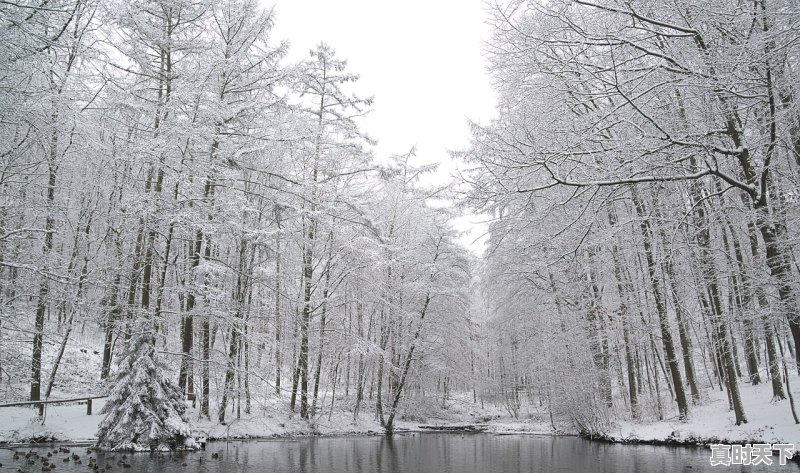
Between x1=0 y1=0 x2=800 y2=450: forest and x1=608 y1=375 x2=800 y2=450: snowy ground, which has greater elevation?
x1=0 y1=0 x2=800 y2=450: forest

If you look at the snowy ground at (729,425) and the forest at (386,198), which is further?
the snowy ground at (729,425)

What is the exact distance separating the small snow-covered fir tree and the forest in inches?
3.8

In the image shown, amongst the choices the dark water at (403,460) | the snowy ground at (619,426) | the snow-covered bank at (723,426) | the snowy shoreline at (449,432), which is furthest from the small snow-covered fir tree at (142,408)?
the snow-covered bank at (723,426)

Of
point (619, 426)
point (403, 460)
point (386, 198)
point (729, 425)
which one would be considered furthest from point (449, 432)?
point (729, 425)

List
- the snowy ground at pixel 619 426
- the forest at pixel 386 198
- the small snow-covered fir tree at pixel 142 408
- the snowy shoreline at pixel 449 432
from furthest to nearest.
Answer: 1. the snowy shoreline at pixel 449 432
2. the snowy ground at pixel 619 426
3. the small snow-covered fir tree at pixel 142 408
4. the forest at pixel 386 198

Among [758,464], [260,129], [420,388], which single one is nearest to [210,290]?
[260,129]

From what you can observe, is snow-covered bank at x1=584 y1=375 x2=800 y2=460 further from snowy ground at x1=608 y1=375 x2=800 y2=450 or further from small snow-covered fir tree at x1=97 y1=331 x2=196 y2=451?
small snow-covered fir tree at x1=97 y1=331 x2=196 y2=451

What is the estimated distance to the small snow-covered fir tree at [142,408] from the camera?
35.4ft

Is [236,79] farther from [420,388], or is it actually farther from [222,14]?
[420,388]

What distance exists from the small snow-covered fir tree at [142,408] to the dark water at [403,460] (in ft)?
1.32

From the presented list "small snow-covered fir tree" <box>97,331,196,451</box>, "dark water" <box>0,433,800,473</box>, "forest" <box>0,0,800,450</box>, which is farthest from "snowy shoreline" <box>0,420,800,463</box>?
"small snow-covered fir tree" <box>97,331,196,451</box>

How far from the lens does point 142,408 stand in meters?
10.9

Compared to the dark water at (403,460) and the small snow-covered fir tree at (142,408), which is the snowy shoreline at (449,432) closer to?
the dark water at (403,460)

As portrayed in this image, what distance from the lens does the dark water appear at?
935 cm
